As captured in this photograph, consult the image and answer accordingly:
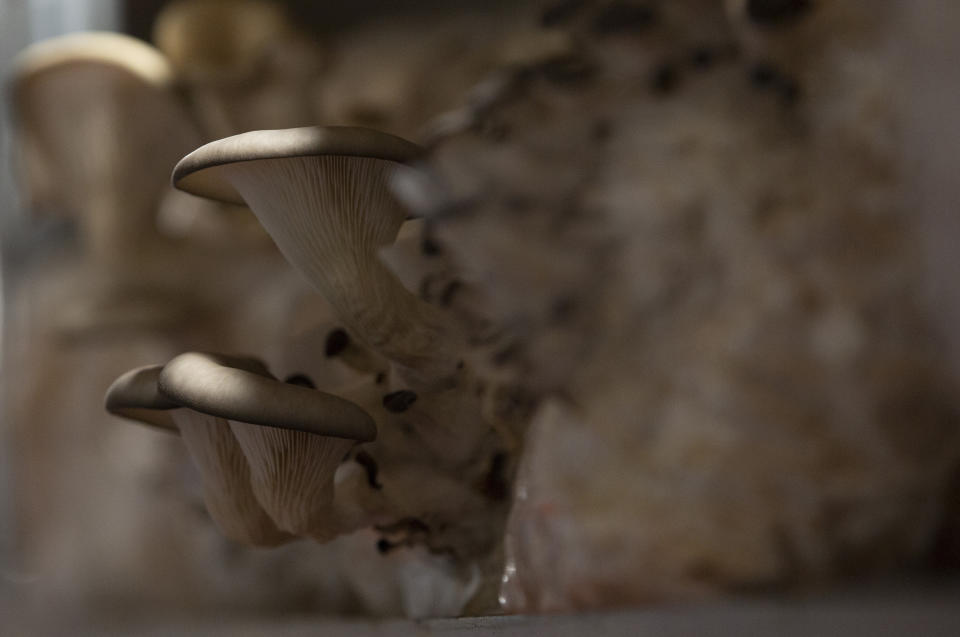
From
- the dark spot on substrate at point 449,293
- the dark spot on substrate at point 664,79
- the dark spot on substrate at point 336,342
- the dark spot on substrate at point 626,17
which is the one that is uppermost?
the dark spot on substrate at point 626,17

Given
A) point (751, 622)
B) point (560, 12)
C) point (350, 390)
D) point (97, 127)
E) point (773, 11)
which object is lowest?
point (751, 622)

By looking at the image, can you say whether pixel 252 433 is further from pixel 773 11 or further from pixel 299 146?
pixel 773 11

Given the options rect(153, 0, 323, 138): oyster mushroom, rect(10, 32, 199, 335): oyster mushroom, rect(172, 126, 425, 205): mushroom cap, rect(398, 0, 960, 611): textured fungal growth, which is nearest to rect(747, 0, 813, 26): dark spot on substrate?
rect(398, 0, 960, 611): textured fungal growth

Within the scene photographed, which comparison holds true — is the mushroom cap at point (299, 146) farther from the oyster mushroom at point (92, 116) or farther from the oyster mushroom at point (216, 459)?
the oyster mushroom at point (92, 116)

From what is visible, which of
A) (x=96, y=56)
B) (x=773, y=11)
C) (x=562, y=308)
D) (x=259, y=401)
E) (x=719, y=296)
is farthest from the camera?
(x=96, y=56)

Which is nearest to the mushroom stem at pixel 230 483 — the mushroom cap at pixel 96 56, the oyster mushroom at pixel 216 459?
the oyster mushroom at pixel 216 459

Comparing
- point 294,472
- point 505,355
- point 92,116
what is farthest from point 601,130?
point 92,116
